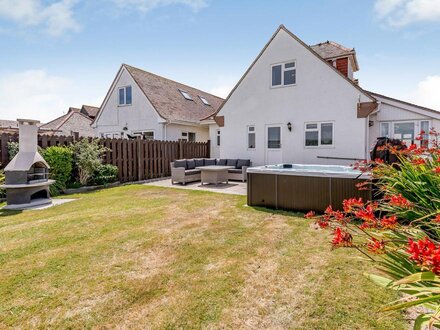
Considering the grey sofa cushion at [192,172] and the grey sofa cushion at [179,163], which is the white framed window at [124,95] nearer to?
the grey sofa cushion at [179,163]

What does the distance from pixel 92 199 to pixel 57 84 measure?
548 inches

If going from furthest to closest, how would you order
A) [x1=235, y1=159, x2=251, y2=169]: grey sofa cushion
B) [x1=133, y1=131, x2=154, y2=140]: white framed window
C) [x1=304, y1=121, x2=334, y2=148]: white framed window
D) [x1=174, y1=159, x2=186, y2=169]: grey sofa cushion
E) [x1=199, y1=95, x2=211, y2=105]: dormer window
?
[x1=199, y1=95, x2=211, y2=105]: dormer window < [x1=133, y1=131, x2=154, y2=140]: white framed window < [x1=235, y1=159, x2=251, y2=169]: grey sofa cushion < [x1=174, y1=159, x2=186, y2=169]: grey sofa cushion < [x1=304, y1=121, x2=334, y2=148]: white framed window

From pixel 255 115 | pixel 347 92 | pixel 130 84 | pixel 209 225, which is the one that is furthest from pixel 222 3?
pixel 130 84

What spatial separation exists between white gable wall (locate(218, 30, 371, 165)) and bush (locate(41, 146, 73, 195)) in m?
8.47

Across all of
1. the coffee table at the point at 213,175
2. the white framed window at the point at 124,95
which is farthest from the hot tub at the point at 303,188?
the white framed window at the point at 124,95

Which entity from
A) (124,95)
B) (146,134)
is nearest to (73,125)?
(124,95)

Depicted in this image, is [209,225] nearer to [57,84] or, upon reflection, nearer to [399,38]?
[399,38]

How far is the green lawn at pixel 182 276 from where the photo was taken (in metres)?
2.67

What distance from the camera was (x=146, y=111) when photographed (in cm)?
1812

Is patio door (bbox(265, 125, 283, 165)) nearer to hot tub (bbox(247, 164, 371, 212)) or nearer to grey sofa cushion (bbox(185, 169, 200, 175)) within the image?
grey sofa cushion (bbox(185, 169, 200, 175))

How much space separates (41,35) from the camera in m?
10.9

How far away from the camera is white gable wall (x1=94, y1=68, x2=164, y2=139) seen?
17922mm

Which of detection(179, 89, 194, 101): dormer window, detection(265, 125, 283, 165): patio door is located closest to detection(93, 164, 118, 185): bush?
detection(265, 125, 283, 165): patio door

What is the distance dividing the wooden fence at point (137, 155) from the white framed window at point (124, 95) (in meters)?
6.22
